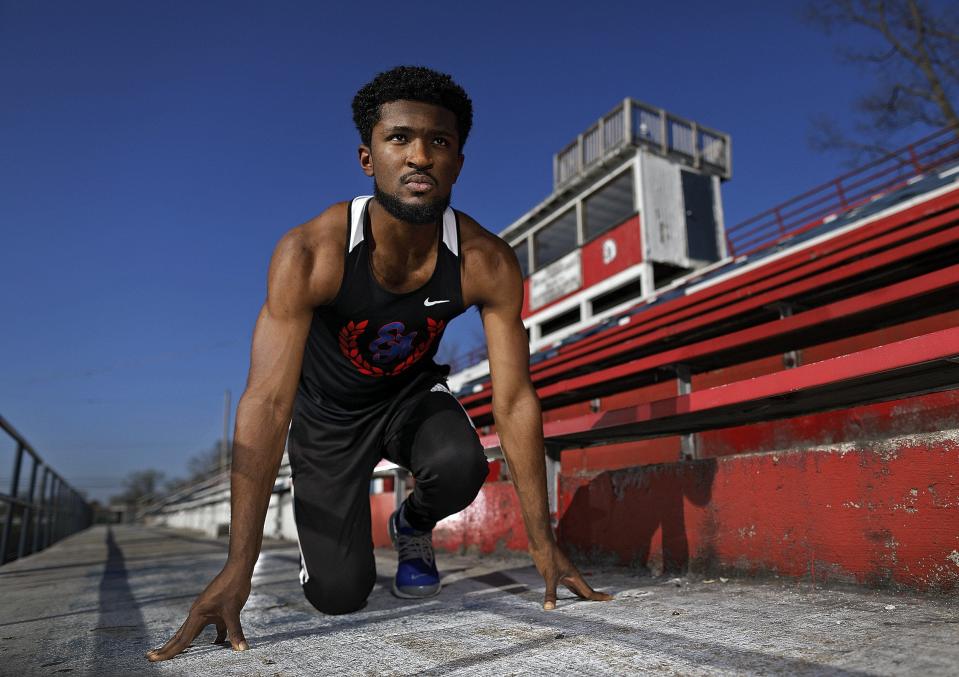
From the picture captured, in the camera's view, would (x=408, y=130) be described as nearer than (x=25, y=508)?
Yes

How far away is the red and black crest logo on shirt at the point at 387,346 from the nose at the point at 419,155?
479mm

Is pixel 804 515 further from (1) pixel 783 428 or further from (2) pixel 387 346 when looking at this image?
(1) pixel 783 428

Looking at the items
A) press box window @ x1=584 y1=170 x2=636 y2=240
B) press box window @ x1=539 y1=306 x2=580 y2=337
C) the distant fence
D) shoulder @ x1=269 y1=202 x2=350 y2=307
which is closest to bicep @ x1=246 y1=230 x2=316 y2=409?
shoulder @ x1=269 y1=202 x2=350 y2=307

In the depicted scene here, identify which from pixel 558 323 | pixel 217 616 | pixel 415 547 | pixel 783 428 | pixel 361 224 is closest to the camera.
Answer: pixel 217 616

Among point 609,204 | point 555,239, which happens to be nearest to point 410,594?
point 609,204

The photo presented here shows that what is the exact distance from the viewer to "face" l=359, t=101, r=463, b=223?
6.09 ft

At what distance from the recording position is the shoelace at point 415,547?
2266mm

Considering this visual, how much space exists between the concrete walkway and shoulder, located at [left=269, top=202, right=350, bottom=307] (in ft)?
2.97

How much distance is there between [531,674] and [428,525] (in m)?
1.20

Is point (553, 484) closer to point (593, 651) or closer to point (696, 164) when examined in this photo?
point (593, 651)

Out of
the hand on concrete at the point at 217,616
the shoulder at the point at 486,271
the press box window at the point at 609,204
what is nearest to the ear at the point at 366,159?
the shoulder at the point at 486,271

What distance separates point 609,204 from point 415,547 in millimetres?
14042

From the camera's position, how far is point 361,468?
218cm

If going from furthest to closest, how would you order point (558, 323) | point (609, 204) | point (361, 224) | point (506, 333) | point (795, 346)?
1. point (558, 323)
2. point (609, 204)
3. point (795, 346)
4. point (506, 333)
5. point (361, 224)
